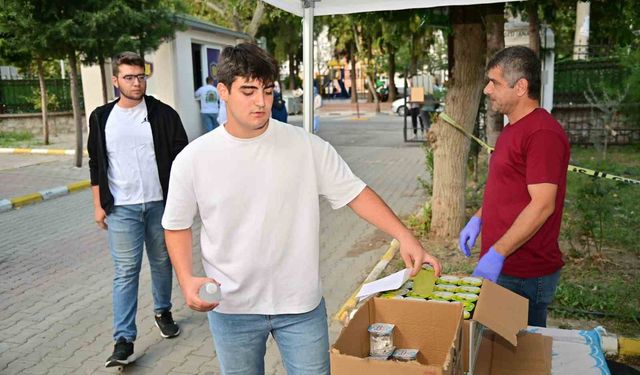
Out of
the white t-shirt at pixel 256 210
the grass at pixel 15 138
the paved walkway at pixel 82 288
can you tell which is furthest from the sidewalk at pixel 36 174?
the white t-shirt at pixel 256 210

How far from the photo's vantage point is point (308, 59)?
4.32 metres

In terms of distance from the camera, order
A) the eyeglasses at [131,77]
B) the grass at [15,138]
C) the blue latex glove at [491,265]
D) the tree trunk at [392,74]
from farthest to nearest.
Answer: the tree trunk at [392,74], the grass at [15,138], the eyeglasses at [131,77], the blue latex glove at [491,265]

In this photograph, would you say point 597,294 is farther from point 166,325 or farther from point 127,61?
point 127,61

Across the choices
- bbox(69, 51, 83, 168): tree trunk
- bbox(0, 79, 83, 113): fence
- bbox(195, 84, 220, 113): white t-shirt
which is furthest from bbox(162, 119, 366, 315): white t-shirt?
bbox(0, 79, 83, 113): fence

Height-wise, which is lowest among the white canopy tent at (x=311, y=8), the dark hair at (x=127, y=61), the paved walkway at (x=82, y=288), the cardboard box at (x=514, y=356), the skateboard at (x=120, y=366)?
the paved walkway at (x=82, y=288)

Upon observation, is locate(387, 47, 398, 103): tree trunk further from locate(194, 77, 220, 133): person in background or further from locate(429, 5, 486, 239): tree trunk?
locate(429, 5, 486, 239): tree trunk

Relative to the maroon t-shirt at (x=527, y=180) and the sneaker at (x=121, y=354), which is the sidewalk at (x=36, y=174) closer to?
the sneaker at (x=121, y=354)

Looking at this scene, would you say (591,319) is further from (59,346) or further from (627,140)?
(627,140)

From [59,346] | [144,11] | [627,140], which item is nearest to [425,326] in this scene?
[59,346]

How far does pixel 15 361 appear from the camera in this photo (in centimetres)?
429

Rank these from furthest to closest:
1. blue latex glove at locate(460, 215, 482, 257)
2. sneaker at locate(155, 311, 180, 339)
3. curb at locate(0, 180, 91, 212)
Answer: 1. curb at locate(0, 180, 91, 212)
2. sneaker at locate(155, 311, 180, 339)
3. blue latex glove at locate(460, 215, 482, 257)

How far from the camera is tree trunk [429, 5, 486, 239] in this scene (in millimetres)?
6195

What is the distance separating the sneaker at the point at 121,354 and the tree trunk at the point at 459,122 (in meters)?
3.84

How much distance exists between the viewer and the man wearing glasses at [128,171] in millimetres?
3992
